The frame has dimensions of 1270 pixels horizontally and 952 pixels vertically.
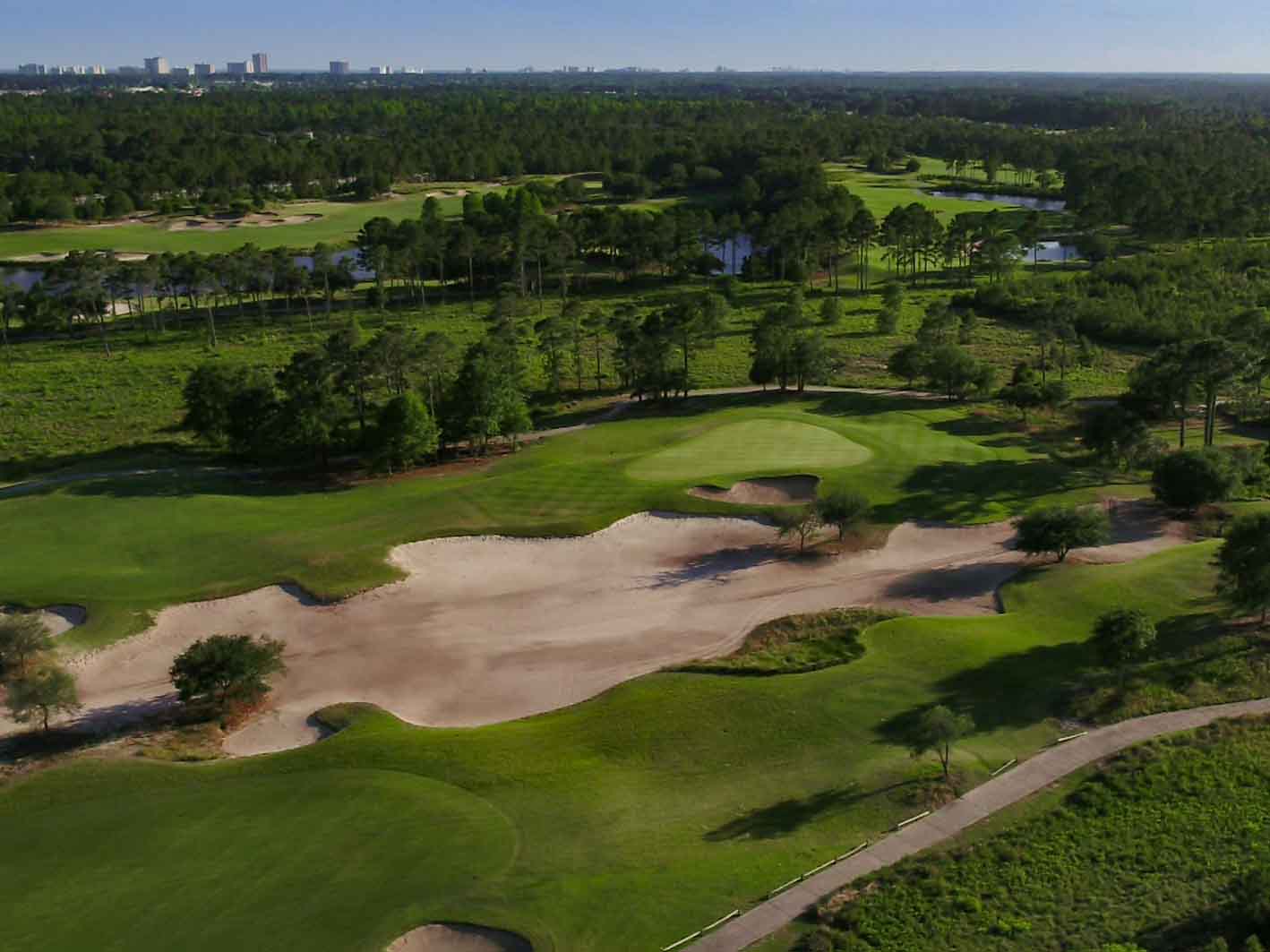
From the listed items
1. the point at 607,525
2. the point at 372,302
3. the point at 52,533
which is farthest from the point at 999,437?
the point at 372,302

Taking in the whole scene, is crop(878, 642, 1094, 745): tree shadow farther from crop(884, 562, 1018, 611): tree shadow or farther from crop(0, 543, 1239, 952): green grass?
crop(884, 562, 1018, 611): tree shadow

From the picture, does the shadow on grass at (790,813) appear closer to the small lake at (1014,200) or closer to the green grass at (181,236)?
the green grass at (181,236)

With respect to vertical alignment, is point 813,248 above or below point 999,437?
above

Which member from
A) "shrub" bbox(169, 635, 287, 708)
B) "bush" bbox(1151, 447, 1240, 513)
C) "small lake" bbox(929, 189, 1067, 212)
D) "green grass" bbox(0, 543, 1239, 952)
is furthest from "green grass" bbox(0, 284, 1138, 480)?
"small lake" bbox(929, 189, 1067, 212)

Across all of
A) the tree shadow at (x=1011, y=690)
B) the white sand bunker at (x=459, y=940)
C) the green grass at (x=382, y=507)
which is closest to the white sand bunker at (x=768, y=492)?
the green grass at (x=382, y=507)

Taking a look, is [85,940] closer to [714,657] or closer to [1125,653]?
[714,657]

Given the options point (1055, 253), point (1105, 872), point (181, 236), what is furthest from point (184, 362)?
point (1055, 253)
